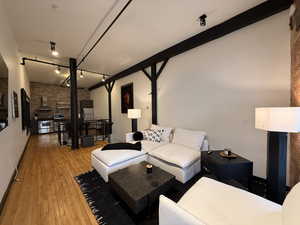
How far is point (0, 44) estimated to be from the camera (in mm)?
1891

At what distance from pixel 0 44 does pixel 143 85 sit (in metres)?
3.28

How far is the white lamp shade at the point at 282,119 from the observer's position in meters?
1.27

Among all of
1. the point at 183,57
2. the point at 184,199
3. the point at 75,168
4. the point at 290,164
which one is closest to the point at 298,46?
the point at 290,164

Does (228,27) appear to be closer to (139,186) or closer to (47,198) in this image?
(139,186)

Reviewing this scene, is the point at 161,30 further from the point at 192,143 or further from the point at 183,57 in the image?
the point at 192,143

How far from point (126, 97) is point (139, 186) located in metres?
4.18

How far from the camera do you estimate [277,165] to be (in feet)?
4.75

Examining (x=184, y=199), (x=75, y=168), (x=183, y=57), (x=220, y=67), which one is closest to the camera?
(x=184, y=199)

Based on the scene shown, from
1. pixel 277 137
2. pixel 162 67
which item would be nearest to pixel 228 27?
pixel 162 67

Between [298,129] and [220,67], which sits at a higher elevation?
[220,67]

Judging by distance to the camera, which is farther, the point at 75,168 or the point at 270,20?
the point at 75,168

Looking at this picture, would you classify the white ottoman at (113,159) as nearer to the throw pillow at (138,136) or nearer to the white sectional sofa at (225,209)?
the throw pillow at (138,136)

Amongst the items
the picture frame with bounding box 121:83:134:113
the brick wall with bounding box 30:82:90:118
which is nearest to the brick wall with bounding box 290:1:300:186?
the picture frame with bounding box 121:83:134:113

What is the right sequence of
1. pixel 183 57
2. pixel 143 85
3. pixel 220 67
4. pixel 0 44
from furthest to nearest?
pixel 143 85 < pixel 183 57 < pixel 220 67 < pixel 0 44
